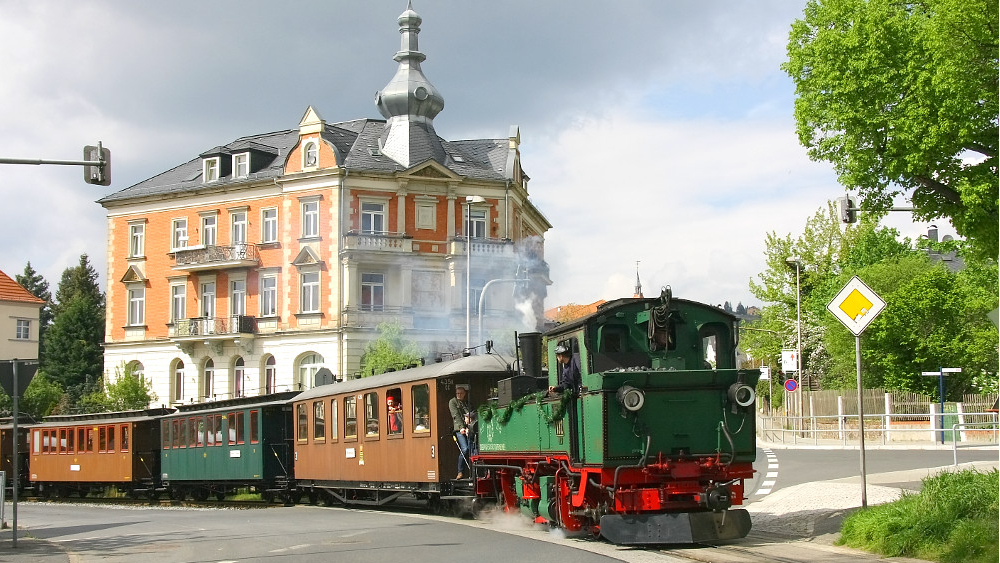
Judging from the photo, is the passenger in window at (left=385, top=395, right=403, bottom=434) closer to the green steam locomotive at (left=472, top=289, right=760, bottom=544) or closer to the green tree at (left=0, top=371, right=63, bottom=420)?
the green steam locomotive at (left=472, top=289, right=760, bottom=544)

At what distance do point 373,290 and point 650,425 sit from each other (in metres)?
38.0

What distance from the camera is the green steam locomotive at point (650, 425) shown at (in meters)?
12.6

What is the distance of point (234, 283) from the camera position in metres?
53.2

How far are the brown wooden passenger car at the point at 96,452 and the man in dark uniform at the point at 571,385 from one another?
21580 mm

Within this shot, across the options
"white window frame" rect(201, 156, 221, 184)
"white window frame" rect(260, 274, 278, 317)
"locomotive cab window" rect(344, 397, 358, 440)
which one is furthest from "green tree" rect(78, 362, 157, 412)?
"locomotive cab window" rect(344, 397, 358, 440)

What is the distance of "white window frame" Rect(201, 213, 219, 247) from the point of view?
53.8m

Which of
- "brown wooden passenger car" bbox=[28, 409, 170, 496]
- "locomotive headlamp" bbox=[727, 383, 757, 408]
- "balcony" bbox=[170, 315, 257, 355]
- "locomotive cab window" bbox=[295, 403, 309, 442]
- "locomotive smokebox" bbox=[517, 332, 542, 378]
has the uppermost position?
"balcony" bbox=[170, 315, 257, 355]

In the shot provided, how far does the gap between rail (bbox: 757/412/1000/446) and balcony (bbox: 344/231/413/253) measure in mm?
17985

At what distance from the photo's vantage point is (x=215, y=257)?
5284 centimetres

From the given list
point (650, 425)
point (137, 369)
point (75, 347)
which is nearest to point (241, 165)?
point (137, 369)

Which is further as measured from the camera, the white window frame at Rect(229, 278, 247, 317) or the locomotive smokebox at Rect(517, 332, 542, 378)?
the white window frame at Rect(229, 278, 247, 317)

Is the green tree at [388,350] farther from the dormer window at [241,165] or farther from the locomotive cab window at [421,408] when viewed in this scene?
the locomotive cab window at [421,408]

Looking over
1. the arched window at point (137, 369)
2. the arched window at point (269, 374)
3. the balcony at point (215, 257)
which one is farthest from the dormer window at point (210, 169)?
the arched window at point (269, 374)

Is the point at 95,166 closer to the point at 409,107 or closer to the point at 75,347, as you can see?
the point at 409,107
